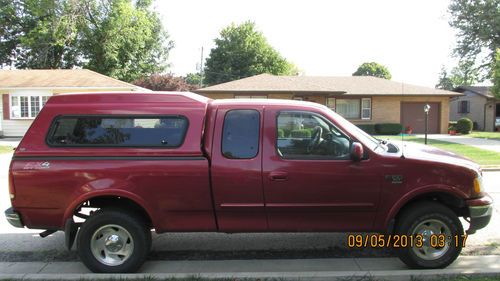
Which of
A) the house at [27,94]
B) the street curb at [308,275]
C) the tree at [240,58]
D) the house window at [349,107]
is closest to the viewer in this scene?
the street curb at [308,275]

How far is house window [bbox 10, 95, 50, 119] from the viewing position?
27.5 metres

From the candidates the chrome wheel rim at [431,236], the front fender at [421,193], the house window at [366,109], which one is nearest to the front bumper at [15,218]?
the front fender at [421,193]

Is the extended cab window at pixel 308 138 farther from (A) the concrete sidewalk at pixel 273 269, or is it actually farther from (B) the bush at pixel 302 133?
(A) the concrete sidewalk at pixel 273 269

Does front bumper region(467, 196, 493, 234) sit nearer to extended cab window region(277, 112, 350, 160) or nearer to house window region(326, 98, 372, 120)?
extended cab window region(277, 112, 350, 160)

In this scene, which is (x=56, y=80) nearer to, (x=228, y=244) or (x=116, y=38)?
A: (x=116, y=38)

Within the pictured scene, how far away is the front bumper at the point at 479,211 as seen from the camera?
4.75m

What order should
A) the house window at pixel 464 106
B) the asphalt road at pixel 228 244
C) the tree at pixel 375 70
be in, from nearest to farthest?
the asphalt road at pixel 228 244, the house window at pixel 464 106, the tree at pixel 375 70

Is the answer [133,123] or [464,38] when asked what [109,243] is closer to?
[133,123]

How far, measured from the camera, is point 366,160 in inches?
184

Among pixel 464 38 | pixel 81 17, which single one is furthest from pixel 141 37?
pixel 464 38

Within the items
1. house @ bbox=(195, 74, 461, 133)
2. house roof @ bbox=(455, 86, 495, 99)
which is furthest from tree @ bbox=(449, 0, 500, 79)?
house @ bbox=(195, 74, 461, 133)

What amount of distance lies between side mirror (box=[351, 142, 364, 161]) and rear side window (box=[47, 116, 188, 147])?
1.78 m

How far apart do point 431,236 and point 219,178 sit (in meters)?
2.37

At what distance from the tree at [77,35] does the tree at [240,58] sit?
34.8 ft
